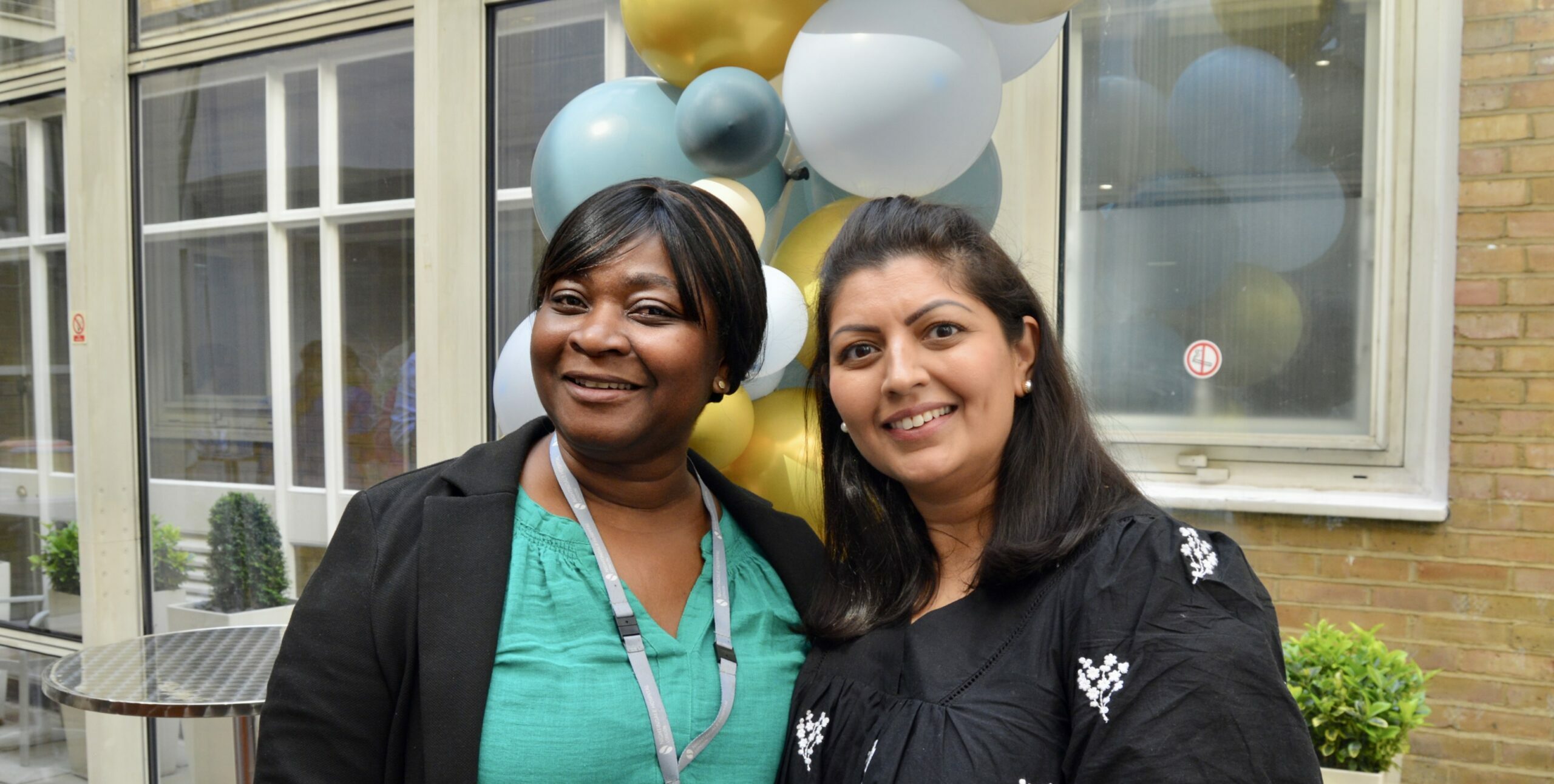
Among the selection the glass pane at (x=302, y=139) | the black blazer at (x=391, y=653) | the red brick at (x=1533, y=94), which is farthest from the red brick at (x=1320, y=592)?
the glass pane at (x=302, y=139)

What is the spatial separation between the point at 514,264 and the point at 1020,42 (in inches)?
63.2

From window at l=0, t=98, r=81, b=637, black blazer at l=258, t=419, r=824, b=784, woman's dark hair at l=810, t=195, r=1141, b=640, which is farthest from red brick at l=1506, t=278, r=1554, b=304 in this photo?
window at l=0, t=98, r=81, b=637

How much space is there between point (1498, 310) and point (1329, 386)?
36 centimetres

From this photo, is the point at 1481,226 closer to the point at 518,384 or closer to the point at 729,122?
the point at 729,122

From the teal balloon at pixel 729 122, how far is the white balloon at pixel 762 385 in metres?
0.37

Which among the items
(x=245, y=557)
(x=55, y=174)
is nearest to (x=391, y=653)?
(x=245, y=557)

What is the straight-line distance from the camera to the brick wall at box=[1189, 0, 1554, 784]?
2.25 meters

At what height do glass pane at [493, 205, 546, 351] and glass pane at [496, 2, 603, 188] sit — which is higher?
Answer: glass pane at [496, 2, 603, 188]

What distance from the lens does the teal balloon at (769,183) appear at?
6.88ft

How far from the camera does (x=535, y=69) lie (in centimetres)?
310

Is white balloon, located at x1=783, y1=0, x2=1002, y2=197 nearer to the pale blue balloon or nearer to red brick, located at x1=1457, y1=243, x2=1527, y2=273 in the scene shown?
the pale blue balloon

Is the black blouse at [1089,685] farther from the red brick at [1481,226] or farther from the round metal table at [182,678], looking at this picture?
the red brick at [1481,226]

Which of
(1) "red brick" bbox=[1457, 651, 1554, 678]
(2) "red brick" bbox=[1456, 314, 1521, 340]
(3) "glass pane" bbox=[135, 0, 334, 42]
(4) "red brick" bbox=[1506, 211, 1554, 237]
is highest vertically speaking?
(3) "glass pane" bbox=[135, 0, 334, 42]

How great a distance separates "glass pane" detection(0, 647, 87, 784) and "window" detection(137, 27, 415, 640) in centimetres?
→ 62
